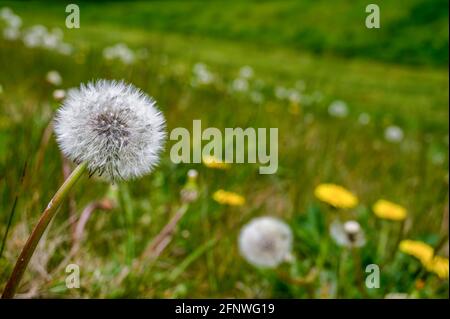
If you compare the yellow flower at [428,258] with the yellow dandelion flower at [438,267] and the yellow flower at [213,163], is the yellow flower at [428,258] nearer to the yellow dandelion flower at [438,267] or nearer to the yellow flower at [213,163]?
the yellow dandelion flower at [438,267]

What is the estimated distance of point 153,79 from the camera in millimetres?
3879

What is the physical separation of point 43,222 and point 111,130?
20 cm

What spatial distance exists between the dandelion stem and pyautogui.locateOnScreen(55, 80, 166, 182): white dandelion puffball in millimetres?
79

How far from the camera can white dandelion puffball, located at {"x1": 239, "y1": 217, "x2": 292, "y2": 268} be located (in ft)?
5.98

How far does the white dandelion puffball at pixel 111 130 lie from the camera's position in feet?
2.89

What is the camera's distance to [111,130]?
0.90 meters

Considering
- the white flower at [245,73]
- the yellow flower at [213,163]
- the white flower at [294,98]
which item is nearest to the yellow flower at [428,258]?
the yellow flower at [213,163]

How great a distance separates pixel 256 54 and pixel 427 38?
23.1 ft

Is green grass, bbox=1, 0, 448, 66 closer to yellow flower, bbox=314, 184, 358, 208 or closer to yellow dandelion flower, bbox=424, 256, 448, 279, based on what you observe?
yellow flower, bbox=314, 184, 358, 208

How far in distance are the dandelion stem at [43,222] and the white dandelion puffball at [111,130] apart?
79mm

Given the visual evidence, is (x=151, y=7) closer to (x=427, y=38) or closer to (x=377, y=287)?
(x=427, y=38)

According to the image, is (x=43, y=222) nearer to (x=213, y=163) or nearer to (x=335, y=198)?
(x=213, y=163)

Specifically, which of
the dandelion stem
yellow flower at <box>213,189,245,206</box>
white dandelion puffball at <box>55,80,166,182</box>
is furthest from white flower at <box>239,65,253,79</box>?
the dandelion stem

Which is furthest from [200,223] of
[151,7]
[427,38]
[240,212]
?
[151,7]
